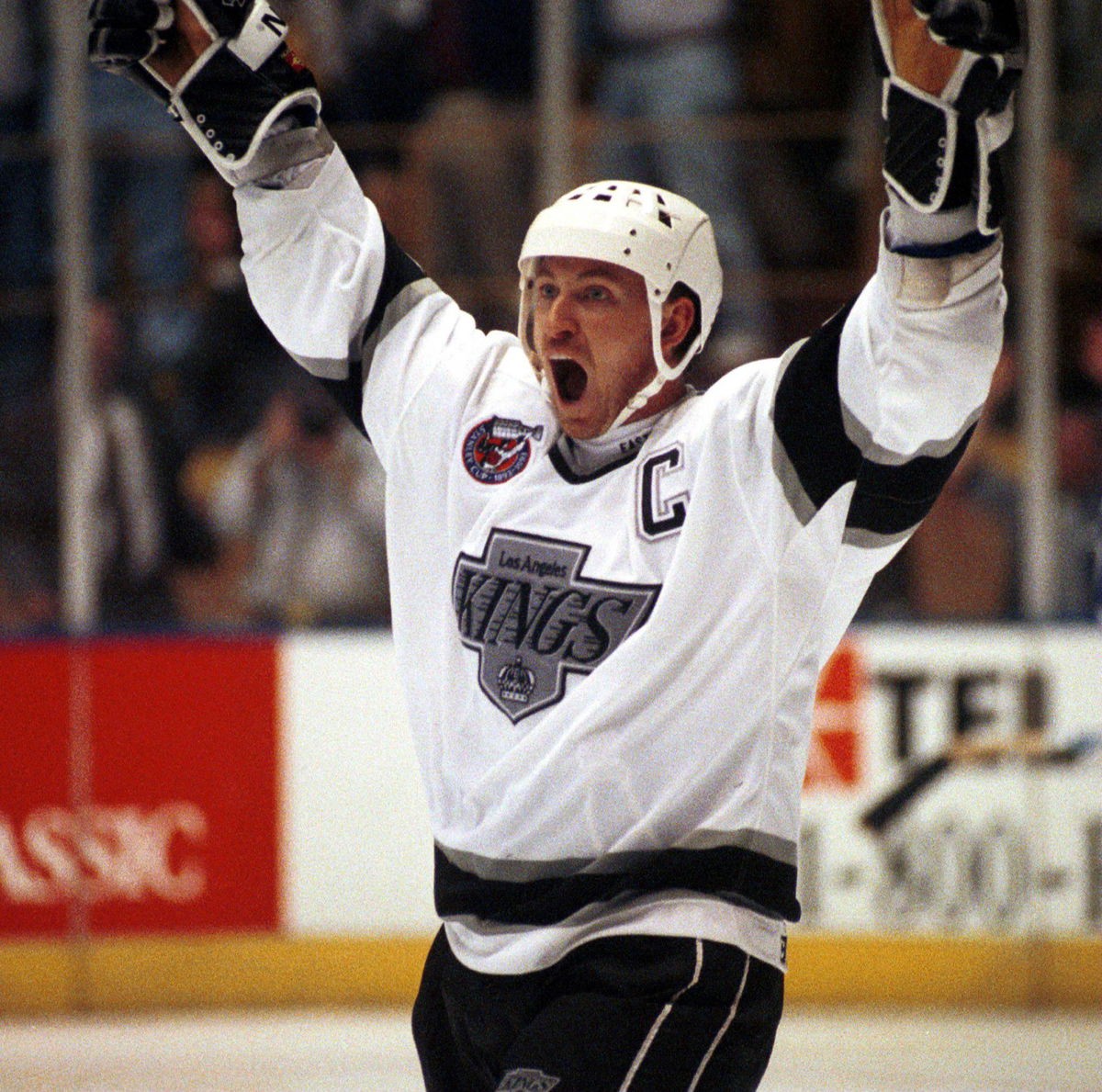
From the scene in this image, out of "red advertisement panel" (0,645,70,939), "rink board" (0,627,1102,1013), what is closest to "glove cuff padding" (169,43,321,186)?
"rink board" (0,627,1102,1013)

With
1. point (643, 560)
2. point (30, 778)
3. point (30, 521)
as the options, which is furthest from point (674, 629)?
point (30, 521)

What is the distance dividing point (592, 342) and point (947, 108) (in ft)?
1.59

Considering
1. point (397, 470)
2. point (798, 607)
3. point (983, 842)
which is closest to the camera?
point (798, 607)

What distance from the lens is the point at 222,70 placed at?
7.72 feet

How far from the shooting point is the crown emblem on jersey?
6.91 feet

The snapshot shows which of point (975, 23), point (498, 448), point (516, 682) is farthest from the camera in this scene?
point (498, 448)

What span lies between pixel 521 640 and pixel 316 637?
3408 mm

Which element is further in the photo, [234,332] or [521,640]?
[234,332]

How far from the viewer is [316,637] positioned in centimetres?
547

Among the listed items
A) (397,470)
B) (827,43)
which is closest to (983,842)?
(827,43)

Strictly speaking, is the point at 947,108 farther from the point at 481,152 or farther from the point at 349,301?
the point at 481,152

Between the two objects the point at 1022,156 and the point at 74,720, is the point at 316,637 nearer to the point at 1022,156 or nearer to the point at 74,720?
the point at 74,720

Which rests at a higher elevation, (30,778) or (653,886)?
(653,886)

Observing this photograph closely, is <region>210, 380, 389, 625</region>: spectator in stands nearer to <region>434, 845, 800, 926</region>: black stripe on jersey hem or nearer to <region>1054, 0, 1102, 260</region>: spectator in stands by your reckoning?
<region>1054, 0, 1102, 260</region>: spectator in stands
